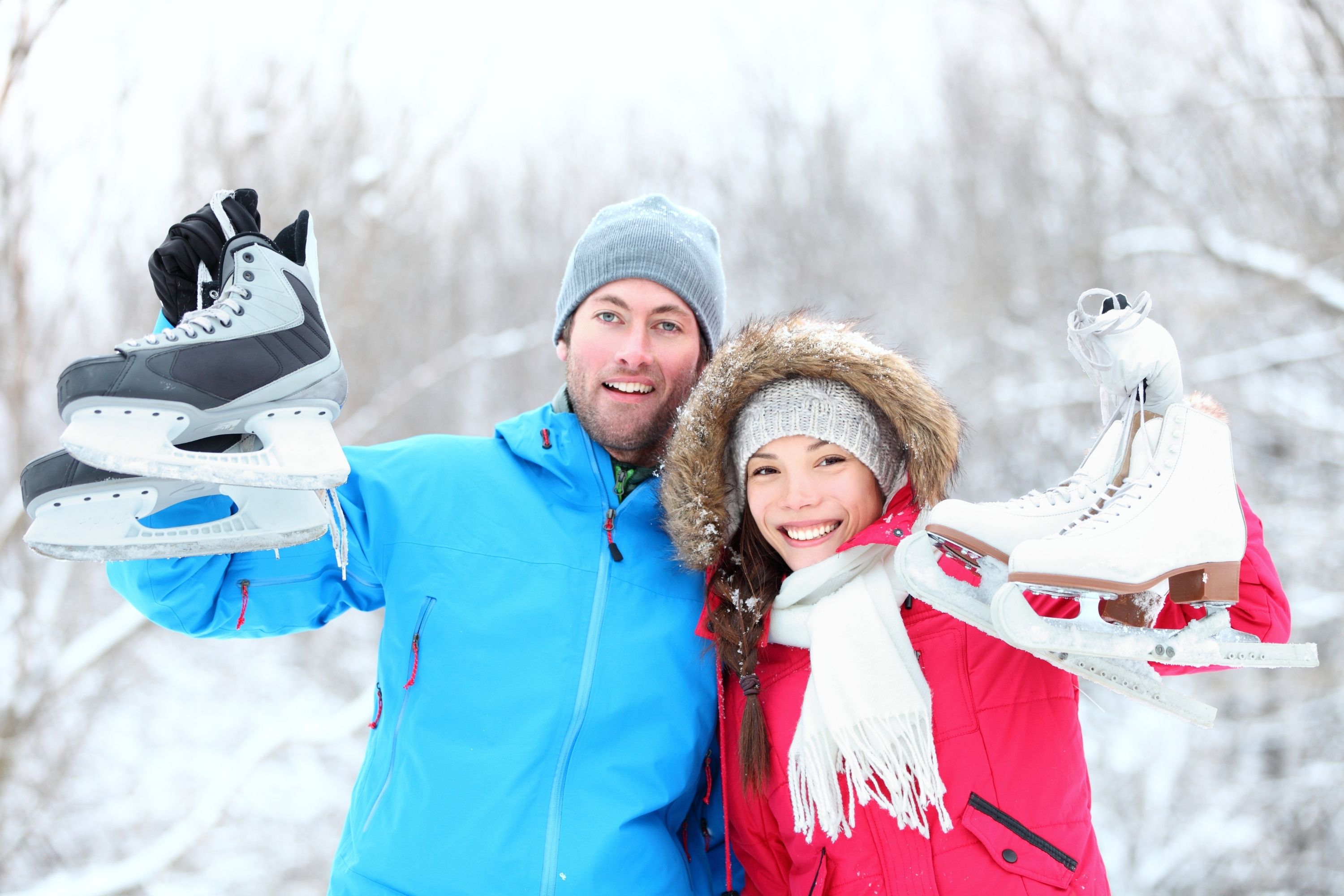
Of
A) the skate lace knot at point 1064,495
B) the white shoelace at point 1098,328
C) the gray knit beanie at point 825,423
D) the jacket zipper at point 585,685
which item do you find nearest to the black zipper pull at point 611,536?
the jacket zipper at point 585,685

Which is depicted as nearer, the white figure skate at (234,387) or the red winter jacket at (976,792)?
the white figure skate at (234,387)

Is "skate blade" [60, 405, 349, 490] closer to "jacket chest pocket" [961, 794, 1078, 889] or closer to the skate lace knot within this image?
the skate lace knot

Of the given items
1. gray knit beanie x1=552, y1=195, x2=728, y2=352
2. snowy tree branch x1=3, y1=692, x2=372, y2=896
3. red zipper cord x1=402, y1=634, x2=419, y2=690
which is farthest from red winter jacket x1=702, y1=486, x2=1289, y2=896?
snowy tree branch x1=3, y1=692, x2=372, y2=896

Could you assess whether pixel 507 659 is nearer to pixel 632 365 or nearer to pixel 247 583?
pixel 247 583

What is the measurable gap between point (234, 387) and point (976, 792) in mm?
1465

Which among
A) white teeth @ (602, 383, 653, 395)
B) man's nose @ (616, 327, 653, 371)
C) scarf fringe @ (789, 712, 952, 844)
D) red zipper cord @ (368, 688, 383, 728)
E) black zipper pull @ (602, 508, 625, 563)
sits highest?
man's nose @ (616, 327, 653, 371)

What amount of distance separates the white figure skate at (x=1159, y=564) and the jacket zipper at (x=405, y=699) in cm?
116

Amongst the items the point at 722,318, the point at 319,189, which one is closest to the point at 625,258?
the point at 722,318

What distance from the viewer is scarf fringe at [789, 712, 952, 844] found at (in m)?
1.51

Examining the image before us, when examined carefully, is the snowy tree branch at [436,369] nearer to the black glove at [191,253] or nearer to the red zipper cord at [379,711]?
the red zipper cord at [379,711]

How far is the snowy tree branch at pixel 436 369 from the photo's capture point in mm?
7664

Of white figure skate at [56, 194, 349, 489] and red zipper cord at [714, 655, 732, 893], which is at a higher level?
white figure skate at [56, 194, 349, 489]

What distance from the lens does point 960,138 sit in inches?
426

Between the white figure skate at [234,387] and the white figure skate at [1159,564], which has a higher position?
the white figure skate at [234,387]
